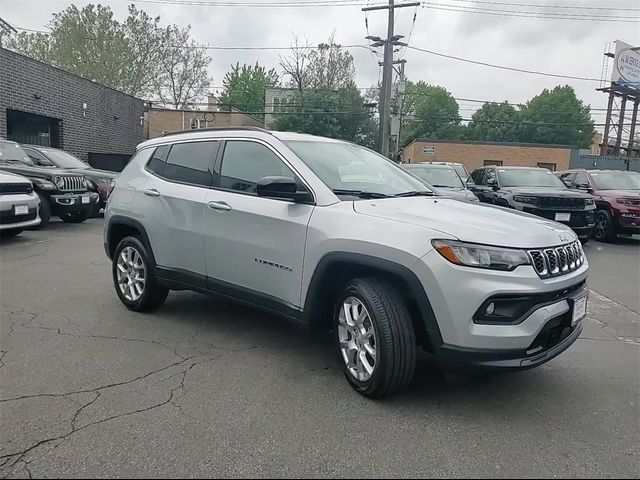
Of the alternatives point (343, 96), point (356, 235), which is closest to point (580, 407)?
point (356, 235)

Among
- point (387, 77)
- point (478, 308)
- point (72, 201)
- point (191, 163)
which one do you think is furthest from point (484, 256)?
point (387, 77)

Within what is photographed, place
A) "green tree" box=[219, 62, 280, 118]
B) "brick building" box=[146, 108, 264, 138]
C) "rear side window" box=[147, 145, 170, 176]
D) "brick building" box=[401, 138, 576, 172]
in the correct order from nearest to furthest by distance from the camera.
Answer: "rear side window" box=[147, 145, 170, 176] < "brick building" box=[146, 108, 264, 138] < "brick building" box=[401, 138, 576, 172] < "green tree" box=[219, 62, 280, 118]

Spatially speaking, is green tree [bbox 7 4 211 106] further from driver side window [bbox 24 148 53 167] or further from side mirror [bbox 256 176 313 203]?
side mirror [bbox 256 176 313 203]

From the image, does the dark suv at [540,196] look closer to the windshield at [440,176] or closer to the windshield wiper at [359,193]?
the windshield at [440,176]

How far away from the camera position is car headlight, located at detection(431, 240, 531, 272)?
8.95 feet

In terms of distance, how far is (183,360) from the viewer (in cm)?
373

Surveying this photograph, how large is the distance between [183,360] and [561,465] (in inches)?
103

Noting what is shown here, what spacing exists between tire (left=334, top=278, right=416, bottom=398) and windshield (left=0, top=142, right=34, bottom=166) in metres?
9.91

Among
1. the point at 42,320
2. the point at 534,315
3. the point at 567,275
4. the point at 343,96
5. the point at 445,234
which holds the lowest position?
the point at 42,320

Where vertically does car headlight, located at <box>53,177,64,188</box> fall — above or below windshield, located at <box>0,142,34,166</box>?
below

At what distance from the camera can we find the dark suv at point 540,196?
9.55 meters

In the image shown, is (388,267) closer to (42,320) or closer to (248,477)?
(248,477)

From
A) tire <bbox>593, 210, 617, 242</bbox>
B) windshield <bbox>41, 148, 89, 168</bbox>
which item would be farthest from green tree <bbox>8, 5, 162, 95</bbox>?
tire <bbox>593, 210, 617, 242</bbox>

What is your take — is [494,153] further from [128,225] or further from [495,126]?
[128,225]
